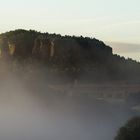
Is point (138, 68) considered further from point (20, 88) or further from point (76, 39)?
point (20, 88)

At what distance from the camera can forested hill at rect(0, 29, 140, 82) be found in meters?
139

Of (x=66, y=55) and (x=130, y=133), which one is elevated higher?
(x=66, y=55)

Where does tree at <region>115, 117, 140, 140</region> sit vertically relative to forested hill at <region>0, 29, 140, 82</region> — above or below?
below

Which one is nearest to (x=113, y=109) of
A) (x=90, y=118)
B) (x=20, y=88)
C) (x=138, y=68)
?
(x=90, y=118)

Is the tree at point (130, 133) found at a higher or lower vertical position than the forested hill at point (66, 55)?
lower

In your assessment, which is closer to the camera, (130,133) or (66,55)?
(130,133)

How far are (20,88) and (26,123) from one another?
76.5 feet

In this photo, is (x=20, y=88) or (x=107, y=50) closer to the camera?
(x=20, y=88)

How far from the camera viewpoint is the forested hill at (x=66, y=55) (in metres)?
139

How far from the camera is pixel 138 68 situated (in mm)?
146000

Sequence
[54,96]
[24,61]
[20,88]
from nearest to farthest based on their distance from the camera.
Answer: [54,96] → [20,88] → [24,61]

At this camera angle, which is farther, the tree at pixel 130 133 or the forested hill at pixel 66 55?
the forested hill at pixel 66 55

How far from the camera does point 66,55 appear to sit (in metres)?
145

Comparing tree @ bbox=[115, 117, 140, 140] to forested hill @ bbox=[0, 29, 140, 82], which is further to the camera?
forested hill @ bbox=[0, 29, 140, 82]
